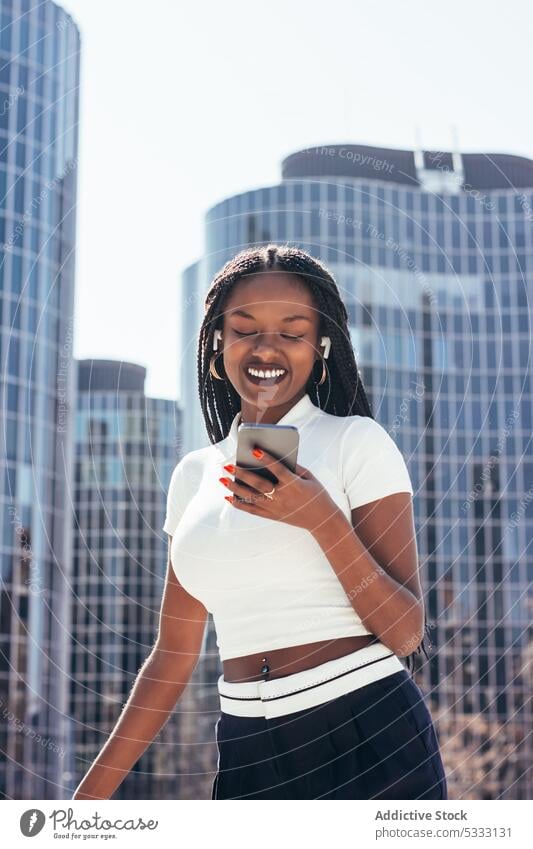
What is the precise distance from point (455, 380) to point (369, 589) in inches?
2629

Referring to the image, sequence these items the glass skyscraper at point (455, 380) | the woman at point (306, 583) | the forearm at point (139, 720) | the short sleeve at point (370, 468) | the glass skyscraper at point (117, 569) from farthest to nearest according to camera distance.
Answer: the glass skyscraper at point (117, 569) < the glass skyscraper at point (455, 380) < the forearm at point (139, 720) < the short sleeve at point (370, 468) < the woman at point (306, 583)

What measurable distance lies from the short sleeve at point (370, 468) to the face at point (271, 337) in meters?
0.35

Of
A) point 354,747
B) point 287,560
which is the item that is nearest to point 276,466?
point 287,560

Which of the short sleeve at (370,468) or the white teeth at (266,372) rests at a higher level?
the white teeth at (266,372)

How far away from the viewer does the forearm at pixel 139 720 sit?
4.41 meters

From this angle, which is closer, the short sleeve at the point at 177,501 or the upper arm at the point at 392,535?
the upper arm at the point at 392,535

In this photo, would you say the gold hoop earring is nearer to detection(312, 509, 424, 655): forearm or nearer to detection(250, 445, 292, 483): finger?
detection(250, 445, 292, 483): finger

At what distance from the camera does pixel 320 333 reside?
14.4 ft

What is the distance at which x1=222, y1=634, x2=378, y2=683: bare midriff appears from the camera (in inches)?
158

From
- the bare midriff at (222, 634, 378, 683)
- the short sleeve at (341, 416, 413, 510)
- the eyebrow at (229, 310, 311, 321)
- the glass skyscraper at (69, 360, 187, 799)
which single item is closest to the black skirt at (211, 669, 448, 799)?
the bare midriff at (222, 634, 378, 683)

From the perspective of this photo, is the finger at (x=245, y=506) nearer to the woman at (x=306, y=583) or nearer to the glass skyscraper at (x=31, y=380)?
the woman at (x=306, y=583)

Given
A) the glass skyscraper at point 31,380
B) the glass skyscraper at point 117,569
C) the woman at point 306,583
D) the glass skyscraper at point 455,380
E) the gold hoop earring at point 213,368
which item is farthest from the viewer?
the glass skyscraper at point 117,569

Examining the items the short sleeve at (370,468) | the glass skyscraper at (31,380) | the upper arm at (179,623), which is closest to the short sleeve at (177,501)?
the upper arm at (179,623)
